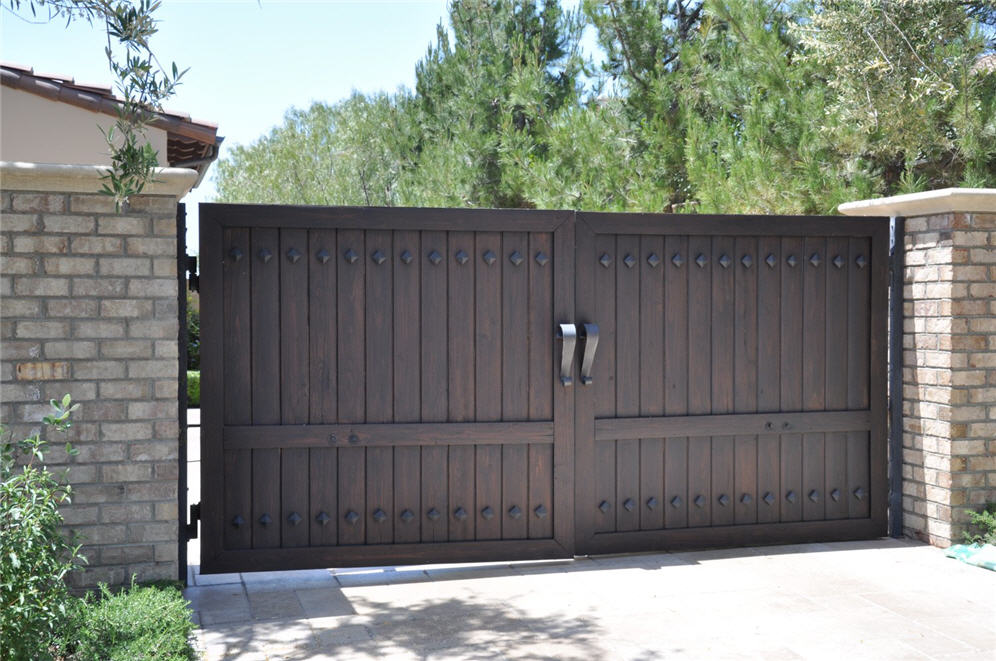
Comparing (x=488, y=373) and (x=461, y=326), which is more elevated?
(x=461, y=326)

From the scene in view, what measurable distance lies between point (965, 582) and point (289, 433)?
317 cm

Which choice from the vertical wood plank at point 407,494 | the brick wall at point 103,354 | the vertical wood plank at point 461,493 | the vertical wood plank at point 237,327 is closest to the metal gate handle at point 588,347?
the vertical wood plank at point 461,493

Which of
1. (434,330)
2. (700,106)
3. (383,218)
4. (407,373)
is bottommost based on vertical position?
(407,373)

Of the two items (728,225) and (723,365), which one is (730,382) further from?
(728,225)

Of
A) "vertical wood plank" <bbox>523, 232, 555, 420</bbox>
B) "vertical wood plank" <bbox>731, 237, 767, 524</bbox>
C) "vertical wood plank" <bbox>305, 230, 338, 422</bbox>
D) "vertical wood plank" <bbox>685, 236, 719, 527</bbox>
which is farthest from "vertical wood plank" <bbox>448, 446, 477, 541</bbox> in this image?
"vertical wood plank" <bbox>731, 237, 767, 524</bbox>

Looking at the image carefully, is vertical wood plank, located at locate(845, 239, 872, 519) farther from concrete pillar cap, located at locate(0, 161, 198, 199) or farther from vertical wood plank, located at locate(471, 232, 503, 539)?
concrete pillar cap, located at locate(0, 161, 198, 199)

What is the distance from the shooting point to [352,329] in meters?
4.68

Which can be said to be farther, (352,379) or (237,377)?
(352,379)

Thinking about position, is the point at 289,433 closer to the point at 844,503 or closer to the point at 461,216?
the point at 461,216

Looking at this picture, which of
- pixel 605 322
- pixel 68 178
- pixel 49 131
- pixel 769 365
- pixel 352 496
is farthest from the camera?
pixel 49 131

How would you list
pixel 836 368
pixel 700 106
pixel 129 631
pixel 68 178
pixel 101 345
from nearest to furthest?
1. pixel 129 631
2. pixel 68 178
3. pixel 101 345
4. pixel 836 368
5. pixel 700 106

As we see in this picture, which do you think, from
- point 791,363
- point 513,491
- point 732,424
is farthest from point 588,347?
point 791,363

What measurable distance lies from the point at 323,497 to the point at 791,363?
2.51 m

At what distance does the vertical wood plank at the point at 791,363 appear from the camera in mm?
5207
